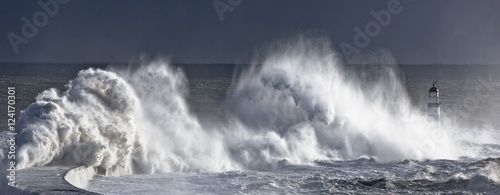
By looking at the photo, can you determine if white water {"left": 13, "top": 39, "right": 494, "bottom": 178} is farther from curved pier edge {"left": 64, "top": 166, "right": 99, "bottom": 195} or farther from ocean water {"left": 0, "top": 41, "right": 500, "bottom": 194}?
curved pier edge {"left": 64, "top": 166, "right": 99, "bottom": 195}

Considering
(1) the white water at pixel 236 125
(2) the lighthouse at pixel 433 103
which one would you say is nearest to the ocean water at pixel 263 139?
(1) the white water at pixel 236 125

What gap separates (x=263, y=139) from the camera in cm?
3334

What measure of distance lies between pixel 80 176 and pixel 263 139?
38.4ft

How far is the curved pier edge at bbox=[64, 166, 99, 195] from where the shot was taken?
2167cm

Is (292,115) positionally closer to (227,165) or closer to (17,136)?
(227,165)

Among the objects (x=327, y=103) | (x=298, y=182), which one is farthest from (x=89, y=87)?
(x=327, y=103)

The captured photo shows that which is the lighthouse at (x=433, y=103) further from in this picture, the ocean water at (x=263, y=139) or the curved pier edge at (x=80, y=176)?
the curved pier edge at (x=80, y=176)

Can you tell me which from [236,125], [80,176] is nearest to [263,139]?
[236,125]

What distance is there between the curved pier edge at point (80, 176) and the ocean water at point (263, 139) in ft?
1.39

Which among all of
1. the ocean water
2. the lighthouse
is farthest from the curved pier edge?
the lighthouse

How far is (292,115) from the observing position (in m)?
36.0

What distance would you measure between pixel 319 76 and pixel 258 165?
10.2m

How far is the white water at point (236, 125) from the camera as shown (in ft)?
85.0

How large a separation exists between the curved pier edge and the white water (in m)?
1.05
